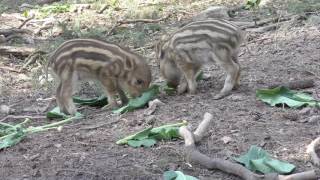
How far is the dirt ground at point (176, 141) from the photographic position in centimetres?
541

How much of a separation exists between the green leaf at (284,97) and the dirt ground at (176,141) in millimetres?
76

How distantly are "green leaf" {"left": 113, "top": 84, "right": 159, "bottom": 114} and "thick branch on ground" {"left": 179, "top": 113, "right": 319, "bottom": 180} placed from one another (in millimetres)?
1281

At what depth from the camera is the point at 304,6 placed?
423 inches

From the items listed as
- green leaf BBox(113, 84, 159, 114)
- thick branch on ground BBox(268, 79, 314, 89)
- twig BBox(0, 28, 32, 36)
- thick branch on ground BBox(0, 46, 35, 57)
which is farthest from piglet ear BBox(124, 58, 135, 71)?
twig BBox(0, 28, 32, 36)

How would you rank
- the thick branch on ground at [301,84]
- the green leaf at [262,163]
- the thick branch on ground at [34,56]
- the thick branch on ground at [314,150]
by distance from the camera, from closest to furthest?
the green leaf at [262,163] → the thick branch on ground at [314,150] → the thick branch on ground at [301,84] → the thick branch on ground at [34,56]

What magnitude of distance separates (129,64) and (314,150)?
9.33ft

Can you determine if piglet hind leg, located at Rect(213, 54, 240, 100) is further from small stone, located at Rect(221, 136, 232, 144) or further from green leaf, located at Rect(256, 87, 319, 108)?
small stone, located at Rect(221, 136, 232, 144)

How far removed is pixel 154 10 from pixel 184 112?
6194 millimetres

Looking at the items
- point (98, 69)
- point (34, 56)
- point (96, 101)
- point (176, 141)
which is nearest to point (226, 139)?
point (176, 141)

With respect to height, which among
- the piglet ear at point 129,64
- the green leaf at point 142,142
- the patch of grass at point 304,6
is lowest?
the green leaf at point 142,142

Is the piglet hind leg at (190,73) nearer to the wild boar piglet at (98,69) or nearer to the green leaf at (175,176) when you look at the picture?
the wild boar piglet at (98,69)

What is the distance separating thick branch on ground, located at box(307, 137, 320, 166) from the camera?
208 inches

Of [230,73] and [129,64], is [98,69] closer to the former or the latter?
[129,64]

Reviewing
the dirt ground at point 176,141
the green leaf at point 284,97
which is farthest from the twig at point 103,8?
the green leaf at point 284,97
